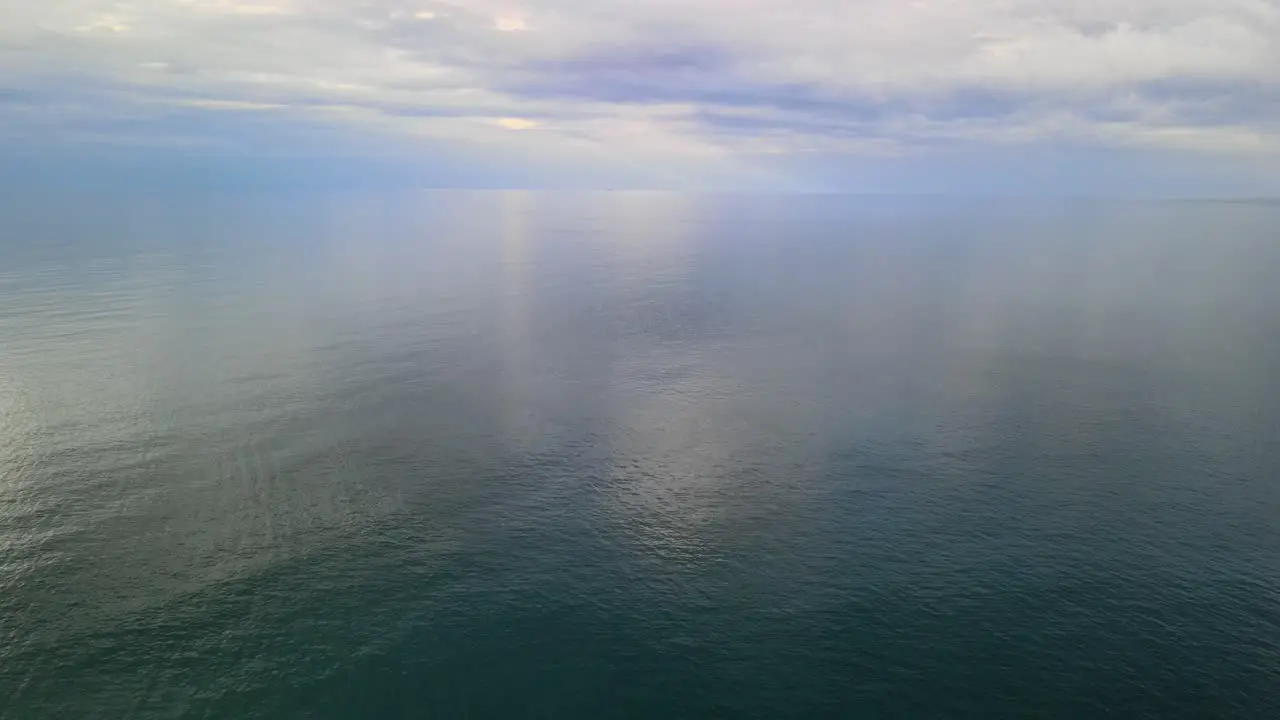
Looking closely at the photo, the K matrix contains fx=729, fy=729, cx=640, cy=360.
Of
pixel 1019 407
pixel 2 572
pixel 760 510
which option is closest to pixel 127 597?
pixel 2 572

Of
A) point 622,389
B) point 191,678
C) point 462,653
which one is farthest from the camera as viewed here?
point 622,389

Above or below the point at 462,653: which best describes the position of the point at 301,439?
above

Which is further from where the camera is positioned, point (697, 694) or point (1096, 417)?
point (1096, 417)

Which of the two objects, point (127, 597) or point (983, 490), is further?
point (983, 490)

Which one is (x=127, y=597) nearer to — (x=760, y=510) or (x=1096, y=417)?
(x=760, y=510)

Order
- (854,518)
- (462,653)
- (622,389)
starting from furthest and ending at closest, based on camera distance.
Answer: (622,389)
(854,518)
(462,653)

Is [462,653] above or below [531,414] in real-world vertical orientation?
below

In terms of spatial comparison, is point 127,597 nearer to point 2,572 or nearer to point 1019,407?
point 2,572

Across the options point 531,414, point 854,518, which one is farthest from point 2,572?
point 854,518

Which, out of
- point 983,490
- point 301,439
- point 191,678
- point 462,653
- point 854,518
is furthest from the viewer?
point 301,439
